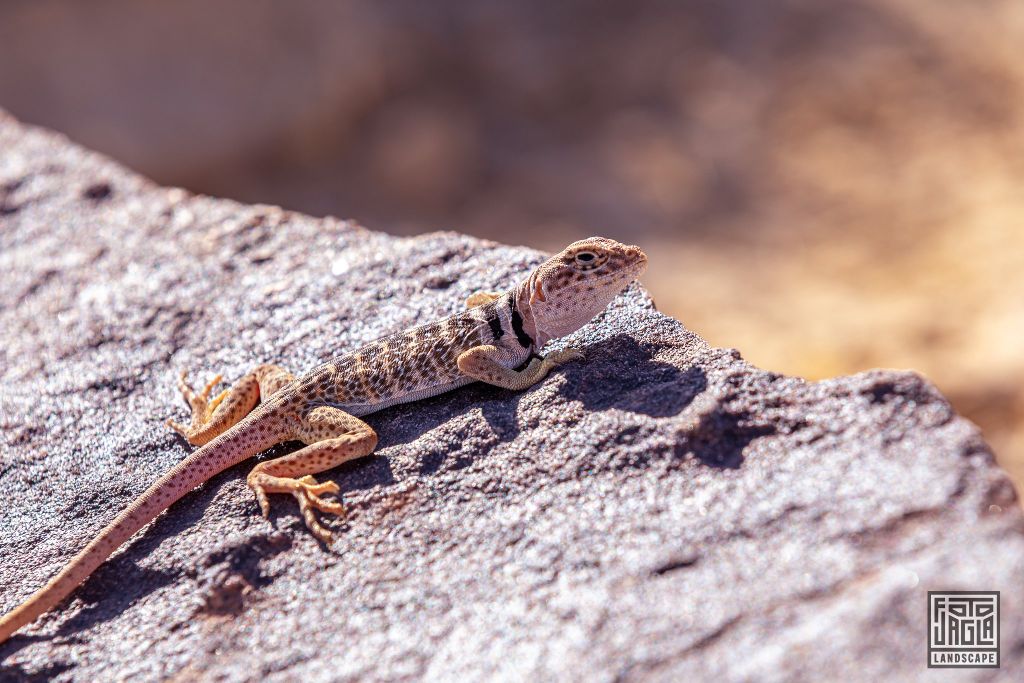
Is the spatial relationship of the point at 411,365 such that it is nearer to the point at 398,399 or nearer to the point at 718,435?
the point at 398,399

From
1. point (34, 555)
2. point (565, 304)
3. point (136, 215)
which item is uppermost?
point (136, 215)

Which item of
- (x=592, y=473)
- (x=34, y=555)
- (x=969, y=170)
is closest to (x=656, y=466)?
(x=592, y=473)

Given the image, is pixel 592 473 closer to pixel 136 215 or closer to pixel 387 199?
pixel 136 215

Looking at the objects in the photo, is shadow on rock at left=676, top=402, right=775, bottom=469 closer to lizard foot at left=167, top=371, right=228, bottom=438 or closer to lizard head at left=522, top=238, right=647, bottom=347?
lizard head at left=522, top=238, right=647, bottom=347

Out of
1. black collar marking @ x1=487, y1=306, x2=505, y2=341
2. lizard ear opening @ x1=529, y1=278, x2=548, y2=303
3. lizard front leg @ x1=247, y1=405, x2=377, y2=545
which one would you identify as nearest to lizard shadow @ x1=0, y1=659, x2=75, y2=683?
lizard front leg @ x1=247, y1=405, x2=377, y2=545

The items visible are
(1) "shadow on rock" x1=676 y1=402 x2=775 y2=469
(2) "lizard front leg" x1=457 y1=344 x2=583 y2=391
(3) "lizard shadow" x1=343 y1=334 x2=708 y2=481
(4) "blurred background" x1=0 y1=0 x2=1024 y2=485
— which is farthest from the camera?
(4) "blurred background" x1=0 y1=0 x2=1024 y2=485

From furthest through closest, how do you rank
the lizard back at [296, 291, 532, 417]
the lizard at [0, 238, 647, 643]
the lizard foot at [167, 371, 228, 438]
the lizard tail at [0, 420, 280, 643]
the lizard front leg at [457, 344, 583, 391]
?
the lizard foot at [167, 371, 228, 438] < the lizard back at [296, 291, 532, 417] < the lizard front leg at [457, 344, 583, 391] < the lizard at [0, 238, 647, 643] < the lizard tail at [0, 420, 280, 643]

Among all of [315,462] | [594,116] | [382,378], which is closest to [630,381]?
[382,378]
